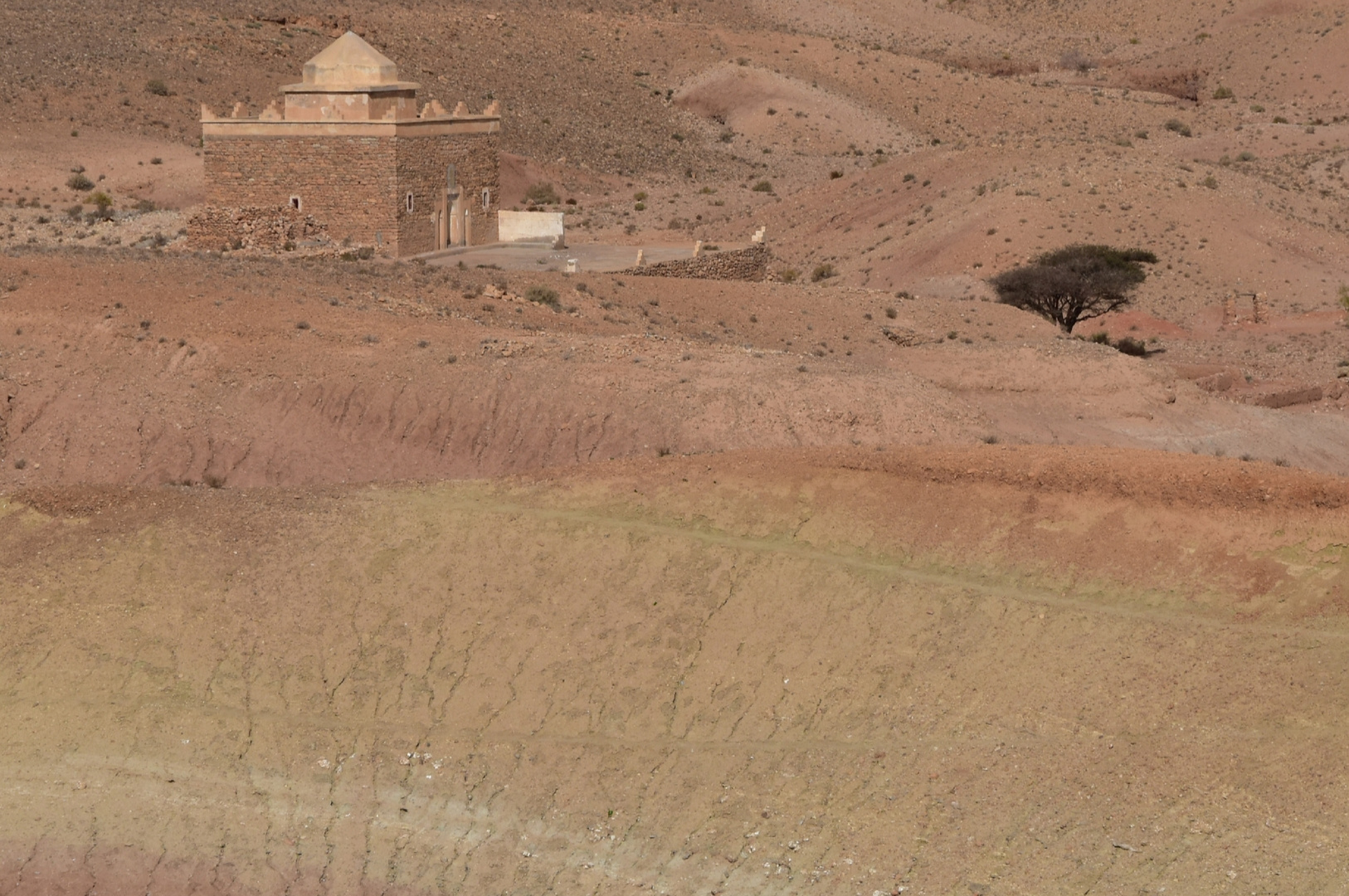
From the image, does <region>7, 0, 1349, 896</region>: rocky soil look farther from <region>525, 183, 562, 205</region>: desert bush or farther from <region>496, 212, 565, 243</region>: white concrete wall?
<region>525, 183, 562, 205</region>: desert bush

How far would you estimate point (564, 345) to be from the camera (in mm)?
27922

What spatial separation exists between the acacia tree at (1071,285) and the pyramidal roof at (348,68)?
44.5ft

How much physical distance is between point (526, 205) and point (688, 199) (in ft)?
20.1

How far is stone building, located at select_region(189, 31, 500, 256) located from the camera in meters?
37.1

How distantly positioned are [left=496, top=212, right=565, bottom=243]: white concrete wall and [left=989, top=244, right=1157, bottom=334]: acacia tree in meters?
9.64

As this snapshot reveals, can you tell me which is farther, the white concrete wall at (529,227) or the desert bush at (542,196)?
the desert bush at (542,196)

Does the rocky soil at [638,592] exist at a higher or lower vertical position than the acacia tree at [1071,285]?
higher

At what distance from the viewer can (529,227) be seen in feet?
141

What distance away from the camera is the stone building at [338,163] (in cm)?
3709

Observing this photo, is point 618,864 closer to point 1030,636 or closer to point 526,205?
point 1030,636

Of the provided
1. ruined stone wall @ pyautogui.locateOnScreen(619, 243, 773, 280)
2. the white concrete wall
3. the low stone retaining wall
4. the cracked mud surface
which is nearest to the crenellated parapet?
the low stone retaining wall

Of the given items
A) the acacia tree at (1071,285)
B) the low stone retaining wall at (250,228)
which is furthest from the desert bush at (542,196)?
the low stone retaining wall at (250,228)

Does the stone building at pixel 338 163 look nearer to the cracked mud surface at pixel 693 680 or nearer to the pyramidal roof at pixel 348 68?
the pyramidal roof at pixel 348 68

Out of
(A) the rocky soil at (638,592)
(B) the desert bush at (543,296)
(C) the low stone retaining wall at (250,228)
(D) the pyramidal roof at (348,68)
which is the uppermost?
(D) the pyramidal roof at (348,68)
